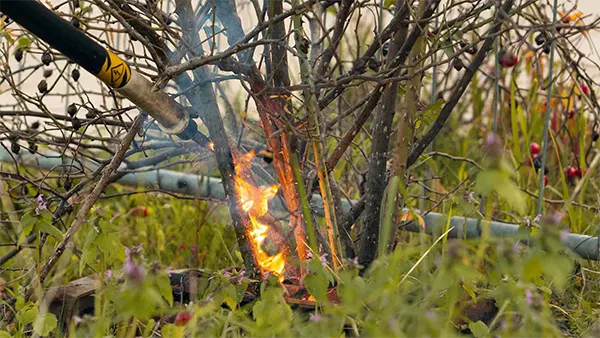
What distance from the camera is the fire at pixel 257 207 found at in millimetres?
1966

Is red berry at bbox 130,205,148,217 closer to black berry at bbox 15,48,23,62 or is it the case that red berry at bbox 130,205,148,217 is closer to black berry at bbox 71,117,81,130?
black berry at bbox 15,48,23,62

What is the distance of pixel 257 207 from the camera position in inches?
78.3

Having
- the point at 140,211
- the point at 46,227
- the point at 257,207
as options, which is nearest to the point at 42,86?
the point at 46,227

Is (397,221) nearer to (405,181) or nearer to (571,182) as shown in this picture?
(405,181)

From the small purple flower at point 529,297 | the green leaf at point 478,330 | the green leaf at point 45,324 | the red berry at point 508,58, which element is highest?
the red berry at point 508,58

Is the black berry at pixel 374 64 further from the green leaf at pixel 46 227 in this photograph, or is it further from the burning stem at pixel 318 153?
the green leaf at pixel 46 227

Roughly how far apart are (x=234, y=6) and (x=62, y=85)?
11.7 feet

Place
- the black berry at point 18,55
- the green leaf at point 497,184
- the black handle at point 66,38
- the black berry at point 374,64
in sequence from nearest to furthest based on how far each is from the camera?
the green leaf at point 497,184 → the black handle at point 66,38 → the black berry at point 374,64 → the black berry at point 18,55

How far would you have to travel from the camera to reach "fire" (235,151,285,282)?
1966mm

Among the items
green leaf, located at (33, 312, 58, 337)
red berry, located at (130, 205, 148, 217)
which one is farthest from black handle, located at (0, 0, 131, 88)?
red berry, located at (130, 205, 148, 217)

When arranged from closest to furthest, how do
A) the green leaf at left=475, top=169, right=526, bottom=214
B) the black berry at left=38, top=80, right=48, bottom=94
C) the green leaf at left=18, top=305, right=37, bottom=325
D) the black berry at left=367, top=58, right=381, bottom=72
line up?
the green leaf at left=475, top=169, right=526, bottom=214, the green leaf at left=18, top=305, right=37, bottom=325, the black berry at left=367, top=58, right=381, bottom=72, the black berry at left=38, top=80, right=48, bottom=94

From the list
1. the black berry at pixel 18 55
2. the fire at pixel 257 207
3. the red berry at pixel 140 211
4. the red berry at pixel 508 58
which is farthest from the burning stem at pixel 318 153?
the red berry at pixel 140 211

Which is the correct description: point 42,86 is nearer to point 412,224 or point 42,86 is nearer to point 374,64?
point 374,64

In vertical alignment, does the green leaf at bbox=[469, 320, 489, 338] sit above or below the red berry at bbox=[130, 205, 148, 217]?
below
